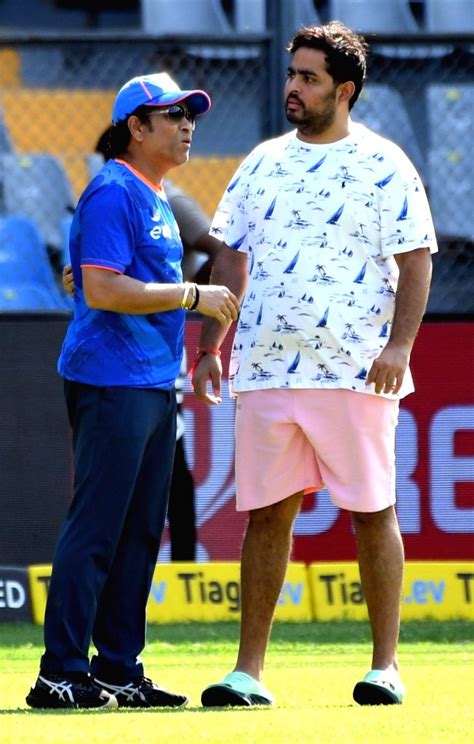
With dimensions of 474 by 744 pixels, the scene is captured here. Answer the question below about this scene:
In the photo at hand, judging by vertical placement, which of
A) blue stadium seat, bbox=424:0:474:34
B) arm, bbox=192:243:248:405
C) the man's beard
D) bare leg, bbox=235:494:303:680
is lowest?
bare leg, bbox=235:494:303:680

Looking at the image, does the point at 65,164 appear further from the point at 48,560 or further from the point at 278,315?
the point at 278,315

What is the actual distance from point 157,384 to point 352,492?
26.8 inches

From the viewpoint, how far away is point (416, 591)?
7477mm

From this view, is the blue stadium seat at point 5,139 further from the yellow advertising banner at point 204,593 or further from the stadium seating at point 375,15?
the yellow advertising banner at point 204,593

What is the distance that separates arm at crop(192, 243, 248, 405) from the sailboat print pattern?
14 centimetres

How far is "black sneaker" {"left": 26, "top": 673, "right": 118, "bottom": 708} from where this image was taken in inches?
179

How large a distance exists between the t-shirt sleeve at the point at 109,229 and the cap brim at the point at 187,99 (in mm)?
298

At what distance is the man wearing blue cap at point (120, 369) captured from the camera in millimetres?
4547

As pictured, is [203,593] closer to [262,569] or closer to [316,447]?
[262,569]

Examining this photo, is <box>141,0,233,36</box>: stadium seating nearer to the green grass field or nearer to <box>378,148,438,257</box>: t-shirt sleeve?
the green grass field

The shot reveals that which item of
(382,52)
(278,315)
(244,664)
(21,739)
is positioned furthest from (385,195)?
(382,52)

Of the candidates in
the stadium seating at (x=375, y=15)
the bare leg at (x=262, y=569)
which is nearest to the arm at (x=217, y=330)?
the bare leg at (x=262, y=569)

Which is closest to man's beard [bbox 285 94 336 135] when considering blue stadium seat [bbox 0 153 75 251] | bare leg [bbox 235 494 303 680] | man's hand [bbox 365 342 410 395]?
man's hand [bbox 365 342 410 395]

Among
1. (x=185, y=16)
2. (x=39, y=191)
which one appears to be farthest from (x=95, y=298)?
(x=185, y=16)
